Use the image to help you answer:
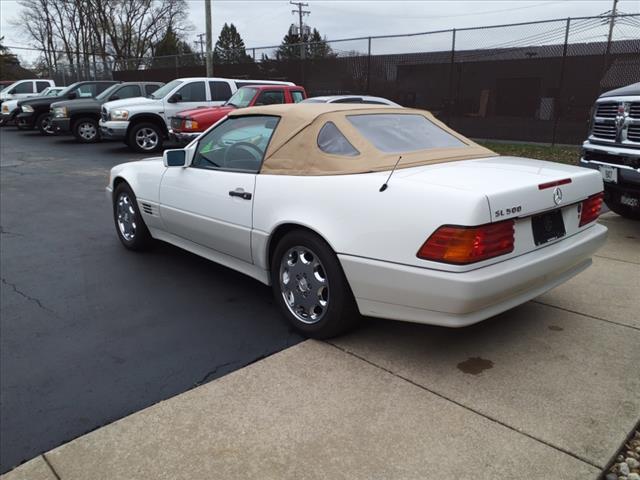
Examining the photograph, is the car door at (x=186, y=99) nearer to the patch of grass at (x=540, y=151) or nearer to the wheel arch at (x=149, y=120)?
the wheel arch at (x=149, y=120)

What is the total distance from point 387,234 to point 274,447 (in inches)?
48.7

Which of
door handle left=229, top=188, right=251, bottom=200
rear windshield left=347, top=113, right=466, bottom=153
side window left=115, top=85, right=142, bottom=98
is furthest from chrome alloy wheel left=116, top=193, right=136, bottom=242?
side window left=115, top=85, right=142, bottom=98

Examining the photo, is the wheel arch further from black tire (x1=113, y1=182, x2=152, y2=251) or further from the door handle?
the door handle

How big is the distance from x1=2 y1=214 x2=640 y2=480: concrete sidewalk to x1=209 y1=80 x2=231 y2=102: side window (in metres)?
11.7

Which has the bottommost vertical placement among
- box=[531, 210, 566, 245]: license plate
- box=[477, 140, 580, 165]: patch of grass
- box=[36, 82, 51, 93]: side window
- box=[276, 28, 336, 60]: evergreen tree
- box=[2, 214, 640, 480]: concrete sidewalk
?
box=[2, 214, 640, 480]: concrete sidewalk

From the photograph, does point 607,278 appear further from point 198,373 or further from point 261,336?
point 198,373

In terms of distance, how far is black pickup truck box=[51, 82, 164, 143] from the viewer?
51.1 ft

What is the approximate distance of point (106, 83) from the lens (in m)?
17.8

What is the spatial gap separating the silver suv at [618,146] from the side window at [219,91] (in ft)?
33.4

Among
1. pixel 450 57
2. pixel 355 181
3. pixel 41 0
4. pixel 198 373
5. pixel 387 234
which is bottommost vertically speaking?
pixel 198 373

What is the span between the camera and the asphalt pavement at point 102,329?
288 centimetres

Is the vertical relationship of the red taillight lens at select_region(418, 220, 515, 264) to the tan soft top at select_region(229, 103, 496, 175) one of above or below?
below

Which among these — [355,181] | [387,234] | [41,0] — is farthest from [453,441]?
[41,0]

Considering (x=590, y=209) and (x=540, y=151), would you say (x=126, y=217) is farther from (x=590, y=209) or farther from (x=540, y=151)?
(x=540, y=151)
